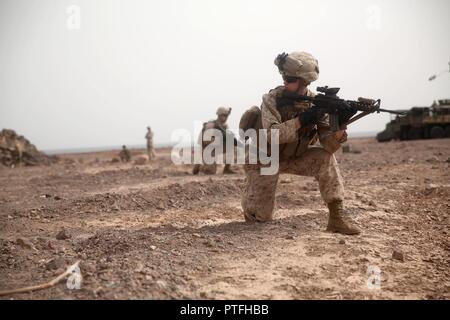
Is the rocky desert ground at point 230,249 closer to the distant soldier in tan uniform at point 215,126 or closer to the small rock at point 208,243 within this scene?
the small rock at point 208,243

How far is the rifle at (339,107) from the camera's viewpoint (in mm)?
3410

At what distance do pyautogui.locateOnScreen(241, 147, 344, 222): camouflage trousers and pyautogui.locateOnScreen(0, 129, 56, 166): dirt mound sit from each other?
17.3 meters

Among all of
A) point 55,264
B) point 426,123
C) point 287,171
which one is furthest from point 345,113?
point 426,123

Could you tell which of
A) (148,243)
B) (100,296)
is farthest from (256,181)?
(100,296)

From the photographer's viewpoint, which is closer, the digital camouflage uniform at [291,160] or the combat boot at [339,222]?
the combat boot at [339,222]

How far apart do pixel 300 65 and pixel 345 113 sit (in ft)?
1.84

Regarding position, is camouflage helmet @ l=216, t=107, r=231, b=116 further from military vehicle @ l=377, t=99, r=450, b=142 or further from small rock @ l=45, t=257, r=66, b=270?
military vehicle @ l=377, t=99, r=450, b=142

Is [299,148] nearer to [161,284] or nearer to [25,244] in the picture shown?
[161,284]

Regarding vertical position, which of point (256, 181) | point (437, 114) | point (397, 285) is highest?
point (437, 114)

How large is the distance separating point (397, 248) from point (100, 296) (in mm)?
2169

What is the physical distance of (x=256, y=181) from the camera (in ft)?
12.3

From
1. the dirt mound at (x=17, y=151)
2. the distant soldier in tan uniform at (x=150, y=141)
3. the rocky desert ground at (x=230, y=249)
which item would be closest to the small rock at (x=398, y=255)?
the rocky desert ground at (x=230, y=249)

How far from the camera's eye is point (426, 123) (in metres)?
20.5
